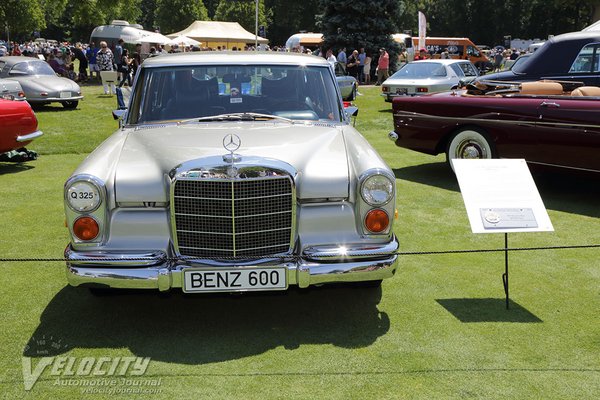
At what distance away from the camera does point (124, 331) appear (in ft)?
14.6

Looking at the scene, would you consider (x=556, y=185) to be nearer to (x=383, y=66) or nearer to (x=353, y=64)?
(x=383, y=66)

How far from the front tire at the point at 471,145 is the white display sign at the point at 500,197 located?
11.8ft

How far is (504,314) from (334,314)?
121 cm

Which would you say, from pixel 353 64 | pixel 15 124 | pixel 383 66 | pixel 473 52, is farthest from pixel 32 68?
pixel 473 52

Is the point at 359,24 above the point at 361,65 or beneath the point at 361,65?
above

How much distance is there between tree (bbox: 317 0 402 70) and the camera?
28.9 meters

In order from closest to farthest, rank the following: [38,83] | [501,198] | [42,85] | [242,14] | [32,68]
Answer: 1. [501,198]
2. [42,85]
3. [38,83]
4. [32,68]
5. [242,14]

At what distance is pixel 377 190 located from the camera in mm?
4383

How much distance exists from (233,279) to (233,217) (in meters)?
0.39

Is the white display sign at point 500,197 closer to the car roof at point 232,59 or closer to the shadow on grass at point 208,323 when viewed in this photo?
the shadow on grass at point 208,323

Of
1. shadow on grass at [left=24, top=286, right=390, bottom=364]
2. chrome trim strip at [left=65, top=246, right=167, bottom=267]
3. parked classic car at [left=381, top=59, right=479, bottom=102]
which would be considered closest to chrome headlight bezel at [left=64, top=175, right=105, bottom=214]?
chrome trim strip at [left=65, top=246, right=167, bottom=267]

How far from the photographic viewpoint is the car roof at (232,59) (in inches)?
224

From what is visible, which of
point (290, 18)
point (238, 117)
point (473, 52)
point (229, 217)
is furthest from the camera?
point (290, 18)

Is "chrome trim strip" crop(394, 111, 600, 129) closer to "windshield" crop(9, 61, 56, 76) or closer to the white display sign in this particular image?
the white display sign
